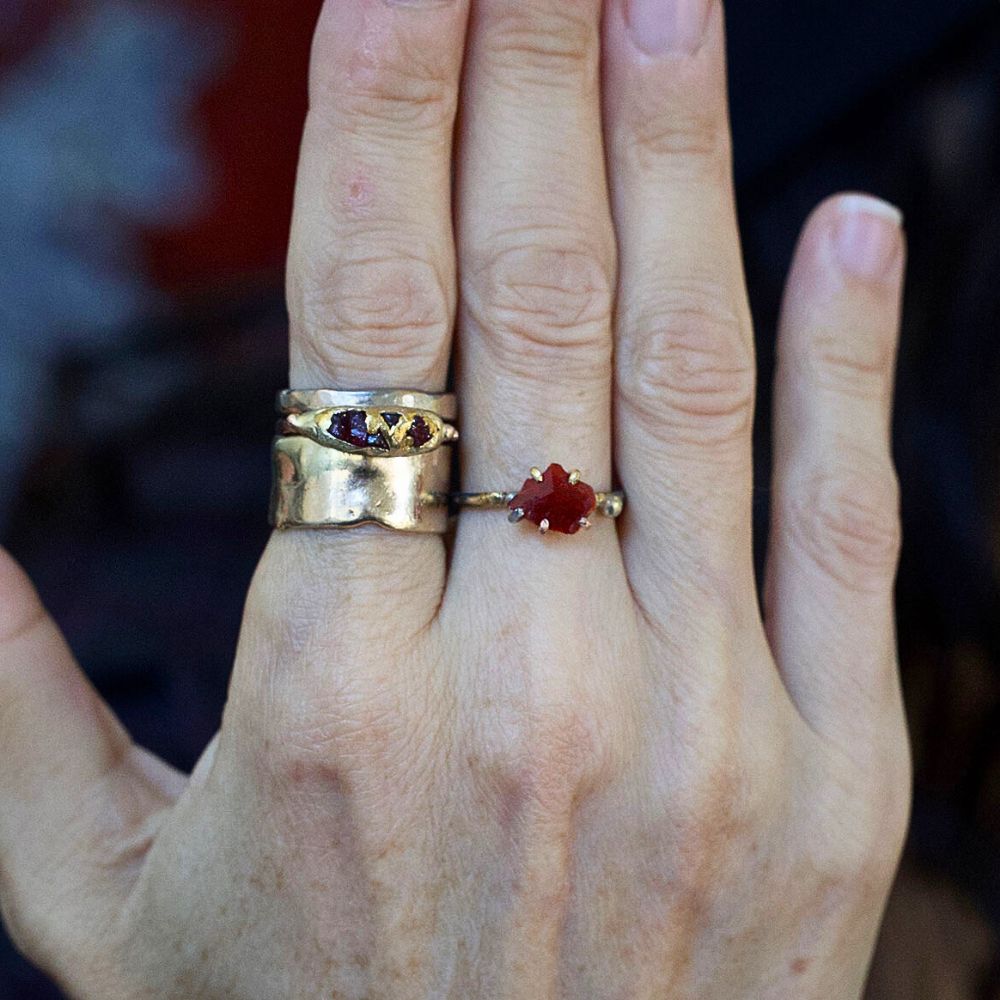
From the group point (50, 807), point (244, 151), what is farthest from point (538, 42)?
point (50, 807)

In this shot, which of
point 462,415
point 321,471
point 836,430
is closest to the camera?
point 321,471

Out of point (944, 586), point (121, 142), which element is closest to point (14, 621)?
point (121, 142)

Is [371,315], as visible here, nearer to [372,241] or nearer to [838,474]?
[372,241]

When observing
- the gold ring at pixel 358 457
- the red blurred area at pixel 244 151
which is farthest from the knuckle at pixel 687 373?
the red blurred area at pixel 244 151

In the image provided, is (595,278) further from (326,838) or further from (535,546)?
(326,838)

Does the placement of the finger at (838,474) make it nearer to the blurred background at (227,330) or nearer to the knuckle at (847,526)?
the knuckle at (847,526)

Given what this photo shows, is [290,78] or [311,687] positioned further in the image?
[290,78]
